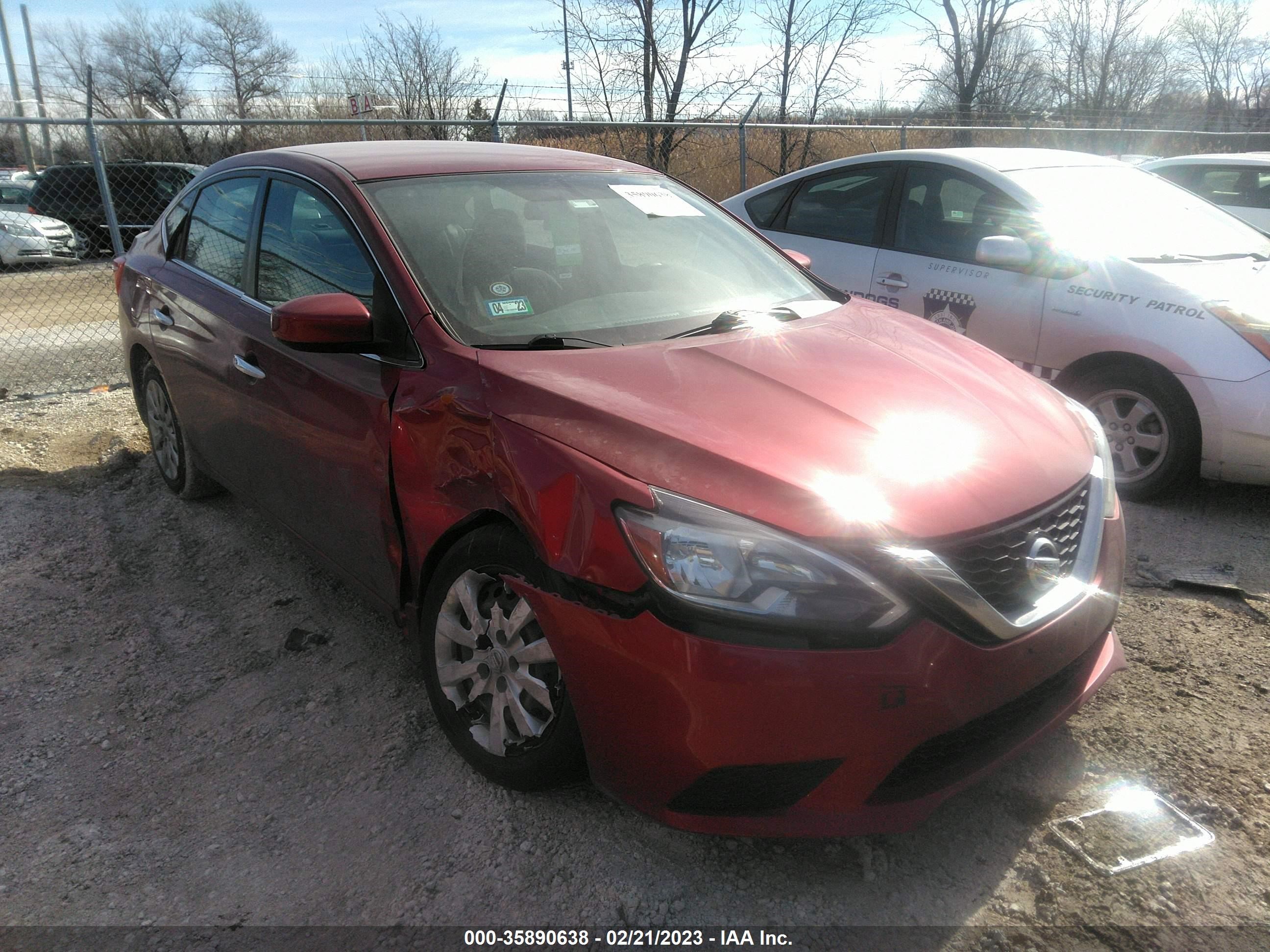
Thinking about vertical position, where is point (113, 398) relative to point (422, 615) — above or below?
below

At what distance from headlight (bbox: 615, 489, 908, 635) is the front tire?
35cm

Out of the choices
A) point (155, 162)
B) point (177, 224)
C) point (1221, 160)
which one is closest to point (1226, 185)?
point (1221, 160)

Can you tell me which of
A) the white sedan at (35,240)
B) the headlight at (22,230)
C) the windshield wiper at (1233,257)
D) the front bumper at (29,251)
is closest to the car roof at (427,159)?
the windshield wiper at (1233,257)

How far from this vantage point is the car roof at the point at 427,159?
3150 mm

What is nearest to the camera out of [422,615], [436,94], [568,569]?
[568,569]

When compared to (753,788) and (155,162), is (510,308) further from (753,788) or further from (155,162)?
(155,162)

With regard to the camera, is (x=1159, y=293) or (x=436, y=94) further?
(x=436, y=94)

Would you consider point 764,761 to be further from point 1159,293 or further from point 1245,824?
point 1159,293

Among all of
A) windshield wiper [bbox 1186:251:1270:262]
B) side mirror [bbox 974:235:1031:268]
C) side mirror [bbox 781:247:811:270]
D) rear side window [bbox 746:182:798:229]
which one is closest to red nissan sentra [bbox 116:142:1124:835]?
side mirror [bbox 781:247:811:270]

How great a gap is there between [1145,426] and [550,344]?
316cm

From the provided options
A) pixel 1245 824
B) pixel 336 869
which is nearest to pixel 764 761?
pixel 336 869

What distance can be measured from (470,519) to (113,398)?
5.39 meters

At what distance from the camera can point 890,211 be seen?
5602 mm

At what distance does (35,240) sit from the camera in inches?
547
